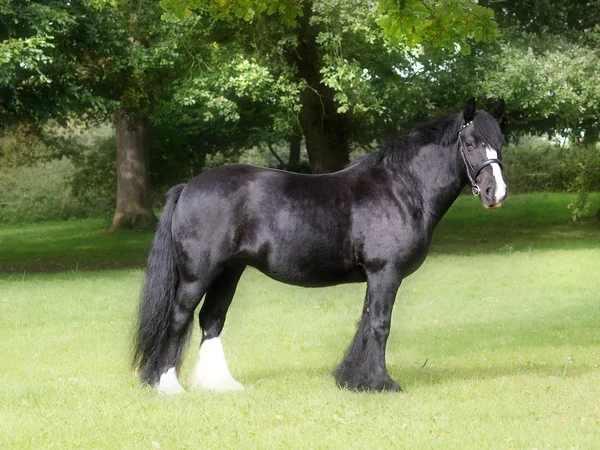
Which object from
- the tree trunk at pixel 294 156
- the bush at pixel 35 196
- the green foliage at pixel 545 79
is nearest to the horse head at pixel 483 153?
the green foliage at pixel 545 79

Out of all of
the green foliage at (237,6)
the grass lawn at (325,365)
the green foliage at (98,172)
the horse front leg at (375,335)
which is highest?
the green foliage at (237,6)

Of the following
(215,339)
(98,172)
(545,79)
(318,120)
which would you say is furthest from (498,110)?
(98,172)

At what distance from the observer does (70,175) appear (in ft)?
124

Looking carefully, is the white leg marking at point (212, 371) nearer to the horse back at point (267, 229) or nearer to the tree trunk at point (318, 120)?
the horse back at point (267, 229)

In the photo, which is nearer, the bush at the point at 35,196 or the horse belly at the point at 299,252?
the horse belly at the point at 299,252

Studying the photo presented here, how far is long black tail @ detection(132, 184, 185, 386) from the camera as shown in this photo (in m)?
7.68

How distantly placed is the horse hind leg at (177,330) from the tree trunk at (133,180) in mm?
21073

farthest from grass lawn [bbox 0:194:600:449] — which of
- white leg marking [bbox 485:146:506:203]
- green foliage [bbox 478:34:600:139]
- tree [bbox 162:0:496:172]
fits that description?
tree [bbox 162:0:496:172]

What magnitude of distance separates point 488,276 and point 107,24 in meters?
9.14

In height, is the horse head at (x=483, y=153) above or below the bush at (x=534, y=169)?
above

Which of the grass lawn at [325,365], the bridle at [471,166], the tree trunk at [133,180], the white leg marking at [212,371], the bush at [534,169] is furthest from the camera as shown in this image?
the bush at [534,169]

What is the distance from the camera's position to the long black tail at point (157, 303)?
25.2ft

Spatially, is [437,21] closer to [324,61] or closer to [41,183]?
[324,61]

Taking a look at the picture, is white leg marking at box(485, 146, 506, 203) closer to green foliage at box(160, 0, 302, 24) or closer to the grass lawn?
the grass lawn
